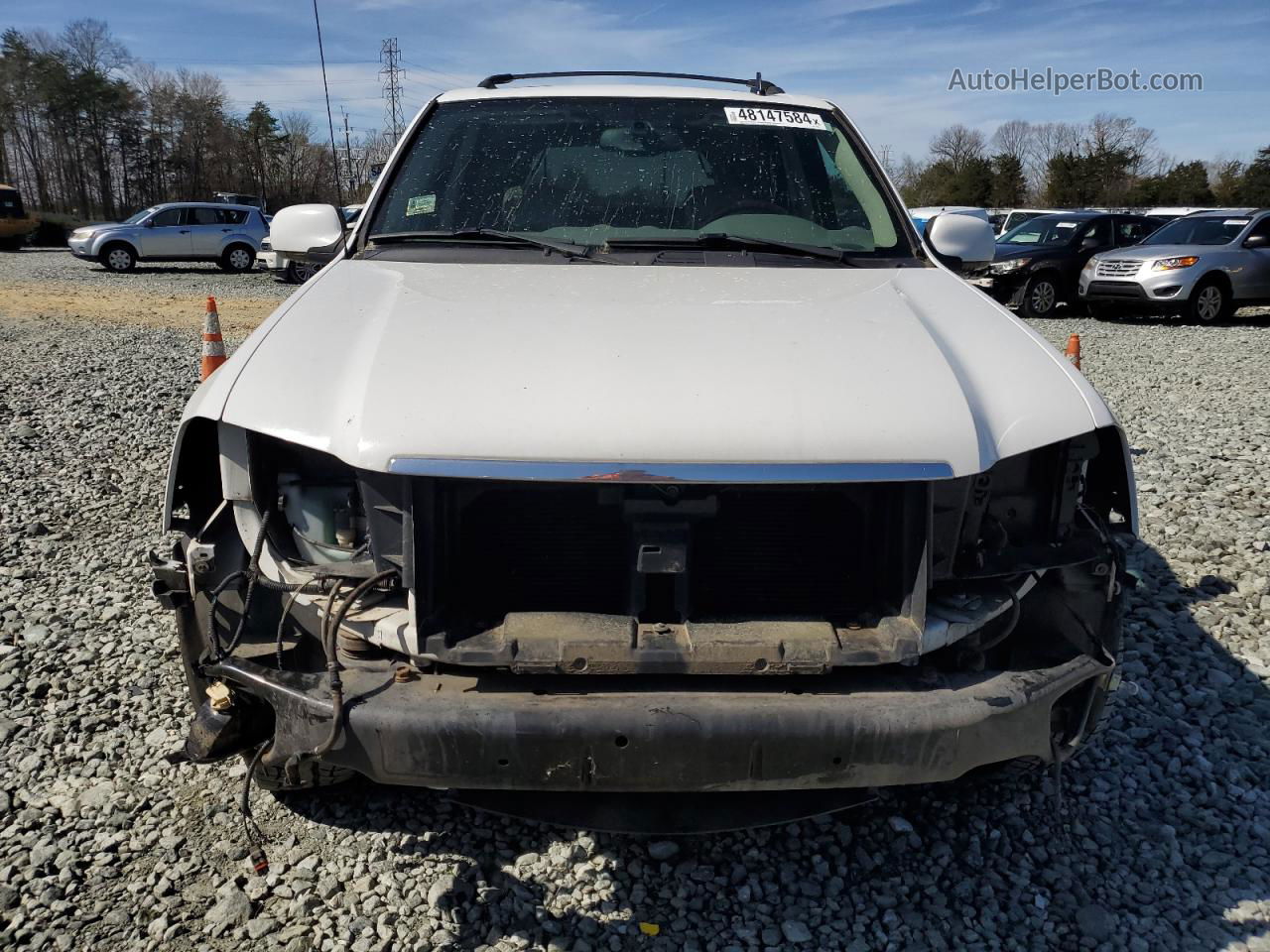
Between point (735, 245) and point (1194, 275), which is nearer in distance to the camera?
point (735, 245)

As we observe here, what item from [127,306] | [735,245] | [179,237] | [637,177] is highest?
[637,177]

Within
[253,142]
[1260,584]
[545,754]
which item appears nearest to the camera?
[545,754]

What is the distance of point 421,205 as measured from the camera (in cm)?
369

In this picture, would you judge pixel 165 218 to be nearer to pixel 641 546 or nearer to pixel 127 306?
pixel 127 306

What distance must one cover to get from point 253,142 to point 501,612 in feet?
209

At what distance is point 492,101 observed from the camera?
400 centimetres

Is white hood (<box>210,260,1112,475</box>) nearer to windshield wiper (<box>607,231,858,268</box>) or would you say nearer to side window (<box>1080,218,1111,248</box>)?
windshield wiper (<box>607,231,858,268</box>)

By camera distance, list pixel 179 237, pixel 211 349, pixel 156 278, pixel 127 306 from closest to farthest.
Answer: pixel 211 349, pixel 127 306, pixel 156 278, pixel 179 237

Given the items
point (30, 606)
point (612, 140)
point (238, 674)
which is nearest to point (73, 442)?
point (30, 606)

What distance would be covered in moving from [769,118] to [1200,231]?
46.7ft

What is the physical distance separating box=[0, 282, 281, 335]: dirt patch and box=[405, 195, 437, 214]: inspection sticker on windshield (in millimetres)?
9899

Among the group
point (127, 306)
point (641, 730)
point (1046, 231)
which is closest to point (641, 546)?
point (641, 730)

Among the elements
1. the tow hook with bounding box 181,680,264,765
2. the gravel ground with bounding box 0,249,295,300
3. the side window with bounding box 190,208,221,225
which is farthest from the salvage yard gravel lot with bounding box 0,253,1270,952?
the side window with bounding box 190,208,221,225

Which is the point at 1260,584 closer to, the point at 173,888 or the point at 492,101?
the point at 492,101
